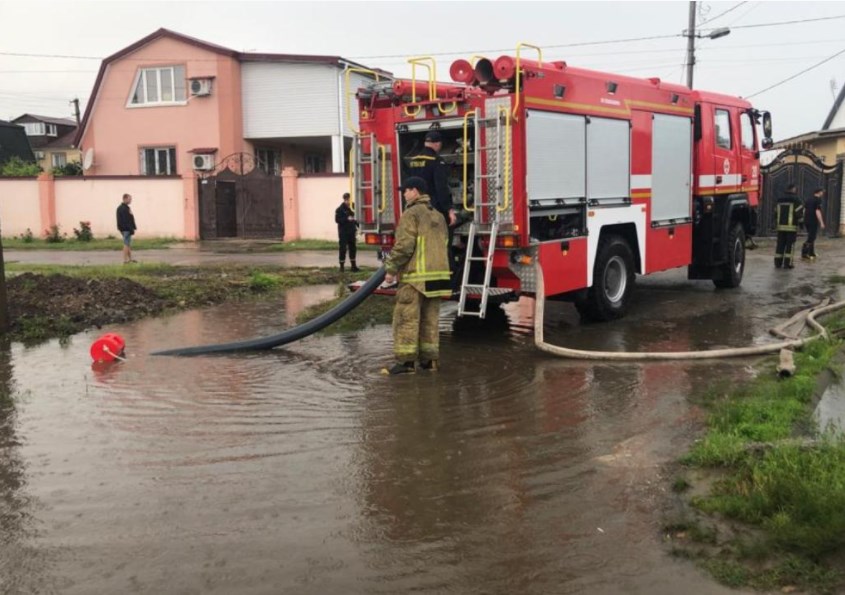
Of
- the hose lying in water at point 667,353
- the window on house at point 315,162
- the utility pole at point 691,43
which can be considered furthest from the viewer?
the window on house at point 315,162

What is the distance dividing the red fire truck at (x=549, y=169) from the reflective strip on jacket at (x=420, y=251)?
94 centimetres

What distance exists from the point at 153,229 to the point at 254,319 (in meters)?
18.1

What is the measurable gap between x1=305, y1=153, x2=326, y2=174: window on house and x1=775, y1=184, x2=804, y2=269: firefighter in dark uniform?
23.4 meters

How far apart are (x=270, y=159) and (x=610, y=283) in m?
24.7

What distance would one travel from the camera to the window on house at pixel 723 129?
11.8 meters

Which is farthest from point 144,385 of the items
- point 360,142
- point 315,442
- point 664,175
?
point 664,175

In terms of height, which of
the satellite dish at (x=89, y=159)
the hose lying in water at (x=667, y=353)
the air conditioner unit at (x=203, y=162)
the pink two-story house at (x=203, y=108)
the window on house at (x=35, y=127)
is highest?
the window on house at (x=35, y=127)

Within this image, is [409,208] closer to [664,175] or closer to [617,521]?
[617,521]

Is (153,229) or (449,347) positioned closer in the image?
(449,347)

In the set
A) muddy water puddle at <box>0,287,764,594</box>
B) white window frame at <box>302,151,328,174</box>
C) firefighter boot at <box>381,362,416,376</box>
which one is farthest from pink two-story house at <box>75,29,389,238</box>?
muddy water puddle at <box>0,287,764,594</box>

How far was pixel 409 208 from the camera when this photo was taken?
7070mm

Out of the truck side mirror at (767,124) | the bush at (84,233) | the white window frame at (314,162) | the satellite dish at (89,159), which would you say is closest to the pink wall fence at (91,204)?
the bush at (84,233)

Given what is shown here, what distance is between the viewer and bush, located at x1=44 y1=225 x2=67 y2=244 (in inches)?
1050

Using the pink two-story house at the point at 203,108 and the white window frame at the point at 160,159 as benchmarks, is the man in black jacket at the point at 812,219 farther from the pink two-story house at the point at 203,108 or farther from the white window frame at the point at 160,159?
the white window frame at the point at 160,159
